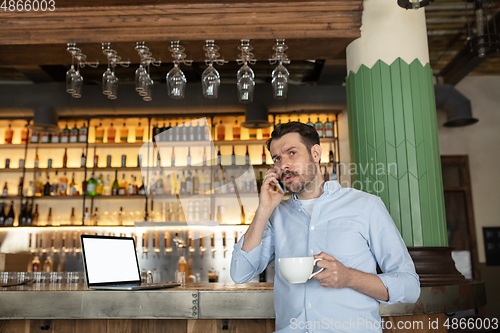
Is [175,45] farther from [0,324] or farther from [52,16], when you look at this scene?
[0,324]

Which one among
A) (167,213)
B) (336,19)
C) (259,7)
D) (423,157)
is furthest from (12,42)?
(423,157)

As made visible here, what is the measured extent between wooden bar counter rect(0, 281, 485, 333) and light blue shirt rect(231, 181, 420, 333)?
56cm

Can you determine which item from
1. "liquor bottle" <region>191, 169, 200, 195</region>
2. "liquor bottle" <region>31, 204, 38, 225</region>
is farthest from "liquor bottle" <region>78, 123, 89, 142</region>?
"liquor bottle" <region>191, 169, 200, 195</region>

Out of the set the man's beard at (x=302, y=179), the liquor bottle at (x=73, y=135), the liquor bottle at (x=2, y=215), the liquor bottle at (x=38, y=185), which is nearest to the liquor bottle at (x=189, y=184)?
the liquor bottle at (x=73, y=135)

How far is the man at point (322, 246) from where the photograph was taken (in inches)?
44.9

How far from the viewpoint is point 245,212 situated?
4570 mm

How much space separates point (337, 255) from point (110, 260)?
1.36 metres

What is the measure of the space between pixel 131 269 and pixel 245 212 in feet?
7.89

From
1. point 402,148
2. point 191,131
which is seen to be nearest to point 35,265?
point 191,131

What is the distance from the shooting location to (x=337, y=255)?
1213mm

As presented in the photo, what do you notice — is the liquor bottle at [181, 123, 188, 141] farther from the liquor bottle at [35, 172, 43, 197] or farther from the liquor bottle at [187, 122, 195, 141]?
the liquor bottle at [35, 172, 43, 197]

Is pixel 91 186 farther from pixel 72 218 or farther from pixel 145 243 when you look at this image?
pixel 145 243

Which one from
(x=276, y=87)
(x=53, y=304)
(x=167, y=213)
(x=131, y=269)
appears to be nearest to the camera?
(x=53, y=304)

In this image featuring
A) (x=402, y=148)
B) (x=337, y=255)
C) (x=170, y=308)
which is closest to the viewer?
(x=337, y=255)
